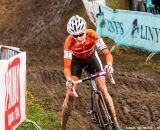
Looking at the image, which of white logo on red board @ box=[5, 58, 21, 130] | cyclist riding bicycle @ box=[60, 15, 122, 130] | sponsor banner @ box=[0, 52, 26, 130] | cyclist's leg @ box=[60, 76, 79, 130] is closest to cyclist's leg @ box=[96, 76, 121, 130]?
cyclist riding bicycle @ box=[60, 15, 122, 130]

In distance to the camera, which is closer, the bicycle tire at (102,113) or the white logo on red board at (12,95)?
the white logo on red board at (12,95)

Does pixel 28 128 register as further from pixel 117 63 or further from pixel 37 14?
pixel 37 14

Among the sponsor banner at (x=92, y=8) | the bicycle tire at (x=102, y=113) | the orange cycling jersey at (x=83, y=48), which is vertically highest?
the sponsor banner at (x=92, y=8)

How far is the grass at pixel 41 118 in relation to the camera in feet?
35.0

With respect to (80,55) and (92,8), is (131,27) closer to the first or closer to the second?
(92,8)

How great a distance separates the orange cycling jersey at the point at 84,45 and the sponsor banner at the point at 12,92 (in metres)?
1.27

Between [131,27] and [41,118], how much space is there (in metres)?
6.95

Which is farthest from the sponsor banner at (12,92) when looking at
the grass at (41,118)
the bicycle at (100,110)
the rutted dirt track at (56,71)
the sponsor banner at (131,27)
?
the sponsor banner at (131,27)

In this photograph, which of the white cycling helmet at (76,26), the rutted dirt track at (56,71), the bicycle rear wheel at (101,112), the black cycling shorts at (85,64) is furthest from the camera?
the rutted dirt track at (56,71)

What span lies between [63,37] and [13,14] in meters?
5.12

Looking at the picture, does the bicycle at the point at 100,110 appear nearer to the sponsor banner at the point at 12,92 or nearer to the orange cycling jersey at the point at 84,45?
the orange cycling jersey at the point at 84,45

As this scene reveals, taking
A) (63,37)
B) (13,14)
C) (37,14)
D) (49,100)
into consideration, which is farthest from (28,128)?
(13,14)

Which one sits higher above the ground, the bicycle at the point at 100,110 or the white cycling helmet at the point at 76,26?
the white cycling helmet at the point at 76,26

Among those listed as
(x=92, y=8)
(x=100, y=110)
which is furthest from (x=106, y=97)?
(x=92, y=8)
